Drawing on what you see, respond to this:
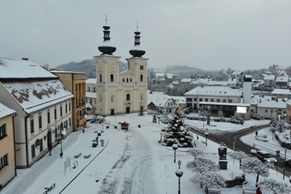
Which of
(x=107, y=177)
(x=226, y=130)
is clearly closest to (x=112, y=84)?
(x=226, y=130)

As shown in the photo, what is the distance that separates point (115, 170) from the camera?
25.6 meters

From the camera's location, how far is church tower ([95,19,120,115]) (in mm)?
60719

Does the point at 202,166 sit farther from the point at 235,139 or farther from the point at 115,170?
the point at 235,139

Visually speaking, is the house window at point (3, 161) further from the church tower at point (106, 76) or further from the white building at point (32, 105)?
the church tower at point (106, 76)

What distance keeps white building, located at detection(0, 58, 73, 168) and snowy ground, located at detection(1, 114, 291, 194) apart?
148 cm

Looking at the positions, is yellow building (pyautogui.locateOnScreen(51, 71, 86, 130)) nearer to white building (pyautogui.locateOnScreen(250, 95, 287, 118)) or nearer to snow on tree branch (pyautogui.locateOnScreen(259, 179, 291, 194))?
snow on tree branch (pyautogui.locateOnScreen(259, 179, 291, 194))

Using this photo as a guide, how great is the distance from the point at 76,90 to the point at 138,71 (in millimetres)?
23262

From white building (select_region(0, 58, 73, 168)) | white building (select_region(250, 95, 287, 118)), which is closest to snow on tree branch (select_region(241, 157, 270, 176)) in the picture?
white building (select_region(0, 58, 73, 168))

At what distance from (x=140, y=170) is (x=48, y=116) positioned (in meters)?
12.3

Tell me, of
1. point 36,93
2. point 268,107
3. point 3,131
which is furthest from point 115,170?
point 268,107

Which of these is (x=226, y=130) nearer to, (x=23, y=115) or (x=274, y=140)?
(x=274, y=140)

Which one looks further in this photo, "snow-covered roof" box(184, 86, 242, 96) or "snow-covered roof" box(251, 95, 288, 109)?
"snow-covered roof" box(184, 86, 242, 96)

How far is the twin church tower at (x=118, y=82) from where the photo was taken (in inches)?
2404

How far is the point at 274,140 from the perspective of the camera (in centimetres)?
4306
